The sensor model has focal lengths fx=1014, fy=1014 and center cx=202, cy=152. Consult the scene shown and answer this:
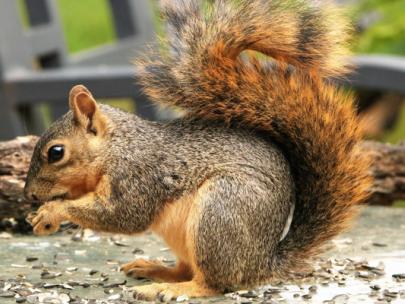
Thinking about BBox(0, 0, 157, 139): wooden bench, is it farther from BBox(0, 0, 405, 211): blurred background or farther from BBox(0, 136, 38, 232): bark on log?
BBox(0, 136, 38, 232): bark on log

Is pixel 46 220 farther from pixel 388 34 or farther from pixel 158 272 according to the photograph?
pixel 388 34

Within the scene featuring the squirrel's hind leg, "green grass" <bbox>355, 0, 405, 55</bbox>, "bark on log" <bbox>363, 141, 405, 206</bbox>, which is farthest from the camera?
"green grass" <bbox>355, 0, 405, 55</bbox>

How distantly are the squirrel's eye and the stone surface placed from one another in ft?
1.26

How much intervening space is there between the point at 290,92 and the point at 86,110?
2.00 ft

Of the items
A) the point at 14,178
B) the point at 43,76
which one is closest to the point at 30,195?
the point at 14,178

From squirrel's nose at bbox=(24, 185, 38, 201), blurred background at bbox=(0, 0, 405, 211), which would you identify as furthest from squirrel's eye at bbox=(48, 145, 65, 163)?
blurred background at bbox=(0, 0, 405, 211)

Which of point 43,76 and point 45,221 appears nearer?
point 45,221

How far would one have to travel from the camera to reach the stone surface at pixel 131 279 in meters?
2.92

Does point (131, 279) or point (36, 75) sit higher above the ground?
point (36, 75)

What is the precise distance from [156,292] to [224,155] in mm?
442

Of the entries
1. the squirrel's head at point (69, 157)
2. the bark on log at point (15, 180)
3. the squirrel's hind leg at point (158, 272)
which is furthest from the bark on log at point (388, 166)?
the squirrel's head at point (69, 157)

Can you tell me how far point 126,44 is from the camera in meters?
6.96

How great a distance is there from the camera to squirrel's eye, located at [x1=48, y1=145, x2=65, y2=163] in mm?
2957

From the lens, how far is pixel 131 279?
314cm
